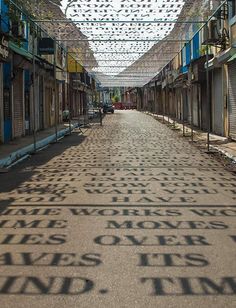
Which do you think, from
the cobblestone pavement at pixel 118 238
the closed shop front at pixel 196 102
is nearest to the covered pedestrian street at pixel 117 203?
the cobblestone pavement at pixel 118 238

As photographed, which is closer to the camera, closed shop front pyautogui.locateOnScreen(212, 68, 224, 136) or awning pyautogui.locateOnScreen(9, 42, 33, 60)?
awning pyautogui.locateOnScreen(9, 42, 33, 60)

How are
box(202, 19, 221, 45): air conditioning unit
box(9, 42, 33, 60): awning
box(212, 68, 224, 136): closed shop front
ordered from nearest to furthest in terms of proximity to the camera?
box(9, 42, 33, 60): awning, box(202, 19, 221, 45): air conditioning unit, box(212, 68, 224, 136): closed shop front

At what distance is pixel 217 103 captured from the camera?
76.1 ft

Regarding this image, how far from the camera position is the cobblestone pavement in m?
4.61

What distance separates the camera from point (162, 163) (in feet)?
46.0

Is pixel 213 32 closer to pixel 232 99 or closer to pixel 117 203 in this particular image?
pixel 232 99

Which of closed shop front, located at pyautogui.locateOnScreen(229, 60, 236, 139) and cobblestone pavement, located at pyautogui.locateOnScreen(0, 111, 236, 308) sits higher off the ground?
closed shop front, located at pyautogui.locateOnScreen(229, 60, 236, 139)

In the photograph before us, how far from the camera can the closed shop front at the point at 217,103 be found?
2216 centimetres

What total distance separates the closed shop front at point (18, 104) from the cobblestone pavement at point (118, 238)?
10329 mm

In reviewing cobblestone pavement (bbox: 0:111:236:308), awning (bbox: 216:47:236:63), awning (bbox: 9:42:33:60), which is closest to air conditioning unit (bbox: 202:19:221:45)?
awning (bbox: 216:47:236:63)

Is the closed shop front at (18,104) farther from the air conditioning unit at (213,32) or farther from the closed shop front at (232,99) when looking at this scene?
the closed shop front at (232,99)

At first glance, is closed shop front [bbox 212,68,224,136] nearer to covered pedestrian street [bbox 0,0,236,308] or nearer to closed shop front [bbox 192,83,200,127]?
covered pedestrian street [bbox 0,0,236,308]

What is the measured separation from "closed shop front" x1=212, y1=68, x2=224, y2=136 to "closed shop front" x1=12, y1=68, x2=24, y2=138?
8.37 m

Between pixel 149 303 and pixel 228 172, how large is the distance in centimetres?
825
